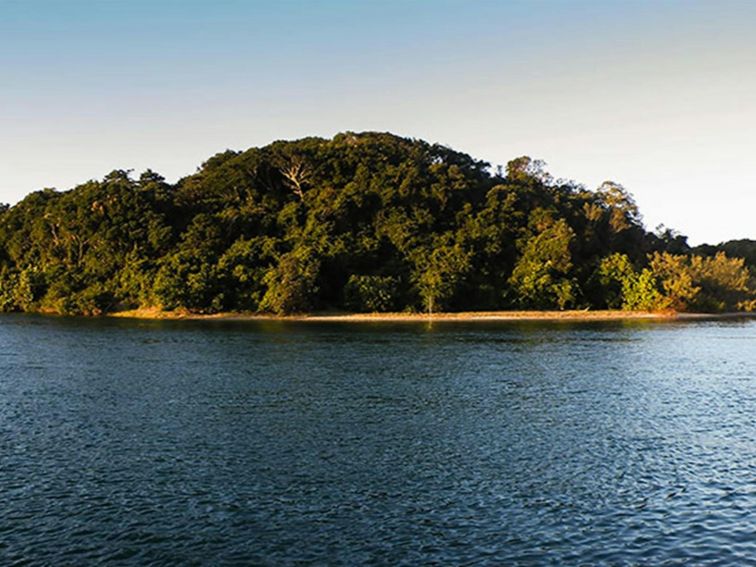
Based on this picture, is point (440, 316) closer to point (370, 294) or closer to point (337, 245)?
point (370, 294)

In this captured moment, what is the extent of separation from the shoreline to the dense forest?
2.22 metres

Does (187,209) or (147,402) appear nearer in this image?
(147,402)

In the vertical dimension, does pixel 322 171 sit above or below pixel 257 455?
above

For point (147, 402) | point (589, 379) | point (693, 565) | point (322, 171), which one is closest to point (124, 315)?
point (322, 171)

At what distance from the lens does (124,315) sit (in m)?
127

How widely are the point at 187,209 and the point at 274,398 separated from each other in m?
118

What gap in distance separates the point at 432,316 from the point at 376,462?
308ft

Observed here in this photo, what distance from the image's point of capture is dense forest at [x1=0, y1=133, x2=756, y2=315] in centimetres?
12544

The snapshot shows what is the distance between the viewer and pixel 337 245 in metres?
133

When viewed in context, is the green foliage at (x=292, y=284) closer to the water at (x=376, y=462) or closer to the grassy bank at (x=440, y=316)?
the grassy bank at (x=440, y=316)

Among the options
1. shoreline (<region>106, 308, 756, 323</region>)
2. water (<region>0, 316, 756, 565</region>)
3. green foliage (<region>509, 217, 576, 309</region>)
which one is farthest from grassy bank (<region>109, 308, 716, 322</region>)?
water (<region>0, 316, 756, 565</region>)

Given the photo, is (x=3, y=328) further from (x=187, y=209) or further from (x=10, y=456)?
(x=10, y=456)

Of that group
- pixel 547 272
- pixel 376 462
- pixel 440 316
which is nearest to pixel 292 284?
pixel 440 316

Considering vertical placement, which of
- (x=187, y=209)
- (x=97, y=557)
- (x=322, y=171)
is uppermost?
(x=322, y=171)
